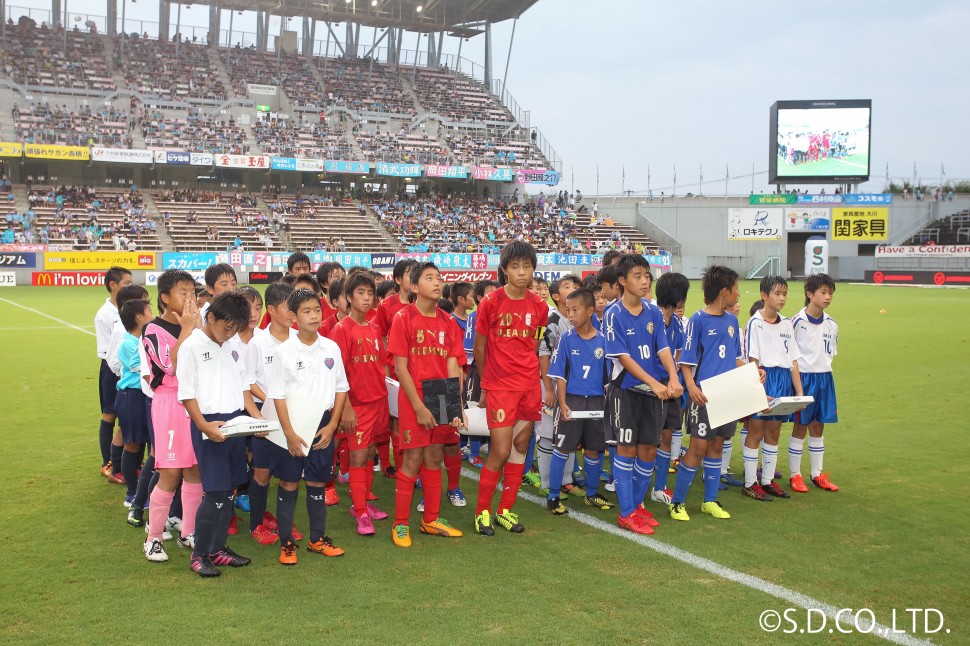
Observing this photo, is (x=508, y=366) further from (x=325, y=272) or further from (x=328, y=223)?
(x=328, y=223)

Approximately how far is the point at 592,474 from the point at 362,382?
6.90ft

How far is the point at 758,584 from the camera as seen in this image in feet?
15.2

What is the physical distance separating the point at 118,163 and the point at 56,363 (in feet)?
109

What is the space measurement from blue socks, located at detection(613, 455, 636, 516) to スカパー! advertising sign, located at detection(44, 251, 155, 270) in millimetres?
33938

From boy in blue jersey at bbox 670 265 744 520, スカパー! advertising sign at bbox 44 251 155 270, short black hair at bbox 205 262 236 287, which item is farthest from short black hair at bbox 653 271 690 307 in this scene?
スカパー! advertising sign at bbox 44 251 155 270

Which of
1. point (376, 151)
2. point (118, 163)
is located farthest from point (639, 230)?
point (118, 163)

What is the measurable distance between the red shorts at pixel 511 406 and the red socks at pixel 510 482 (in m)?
0.40

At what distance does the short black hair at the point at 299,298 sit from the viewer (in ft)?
16.5

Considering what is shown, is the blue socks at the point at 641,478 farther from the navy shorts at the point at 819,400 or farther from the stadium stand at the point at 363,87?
the stadium stand at the point at 363,87

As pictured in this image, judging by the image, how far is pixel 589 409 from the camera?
19.9ft

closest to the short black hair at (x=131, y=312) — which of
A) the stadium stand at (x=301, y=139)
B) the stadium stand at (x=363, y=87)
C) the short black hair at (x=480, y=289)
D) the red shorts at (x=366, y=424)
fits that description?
the red shorts at (x=366, y=424)

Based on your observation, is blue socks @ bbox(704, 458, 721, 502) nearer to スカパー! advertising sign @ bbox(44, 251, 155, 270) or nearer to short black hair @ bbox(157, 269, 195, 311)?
short black hair @ bbox(157, 269, 195, 311)

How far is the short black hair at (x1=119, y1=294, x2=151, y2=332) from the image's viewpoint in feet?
20.0

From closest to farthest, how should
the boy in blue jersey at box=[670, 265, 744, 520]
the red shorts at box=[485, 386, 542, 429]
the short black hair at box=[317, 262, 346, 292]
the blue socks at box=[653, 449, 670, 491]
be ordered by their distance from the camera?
the red shorts at box=[485, 386, 542, 429], the boy in blue jersey at box=[670, 265, 744, 520], the blue socks at box=[653, 449, 670, 491], the short black hair at box=[317, 262, 346, 292]
